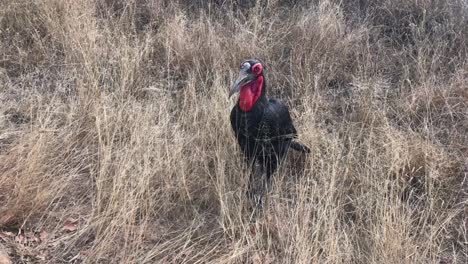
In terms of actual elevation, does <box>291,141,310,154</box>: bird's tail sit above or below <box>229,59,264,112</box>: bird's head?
below

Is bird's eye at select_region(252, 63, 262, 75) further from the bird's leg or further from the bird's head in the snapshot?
the bird's leg

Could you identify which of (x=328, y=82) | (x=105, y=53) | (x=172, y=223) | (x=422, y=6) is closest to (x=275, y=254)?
(x=172, y=223)

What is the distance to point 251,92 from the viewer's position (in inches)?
115

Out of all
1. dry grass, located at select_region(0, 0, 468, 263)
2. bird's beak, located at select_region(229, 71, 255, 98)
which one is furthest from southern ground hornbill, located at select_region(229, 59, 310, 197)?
dry grass, located at select_region(0, 0, 468, 263)

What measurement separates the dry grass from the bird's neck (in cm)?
47

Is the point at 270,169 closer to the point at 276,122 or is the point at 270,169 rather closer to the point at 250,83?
the point at 276,122

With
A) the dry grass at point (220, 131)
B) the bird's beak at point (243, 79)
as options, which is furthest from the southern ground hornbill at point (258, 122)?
the dry grass at point (220, 131)

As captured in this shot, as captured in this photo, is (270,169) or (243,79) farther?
(270,169)

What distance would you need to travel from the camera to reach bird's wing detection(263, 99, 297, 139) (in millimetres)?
2984

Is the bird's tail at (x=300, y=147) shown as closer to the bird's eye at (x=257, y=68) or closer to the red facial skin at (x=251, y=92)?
the red facial skin at (x=251, y=92)

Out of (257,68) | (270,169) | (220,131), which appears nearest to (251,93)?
(257,68)

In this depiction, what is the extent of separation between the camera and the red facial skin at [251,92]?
2922mm

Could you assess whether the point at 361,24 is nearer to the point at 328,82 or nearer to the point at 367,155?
the point at 328,82

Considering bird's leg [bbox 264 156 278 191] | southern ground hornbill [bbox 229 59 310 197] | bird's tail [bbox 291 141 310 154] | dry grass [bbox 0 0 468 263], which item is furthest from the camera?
bird's tail [bbox 291 141 310 154]
